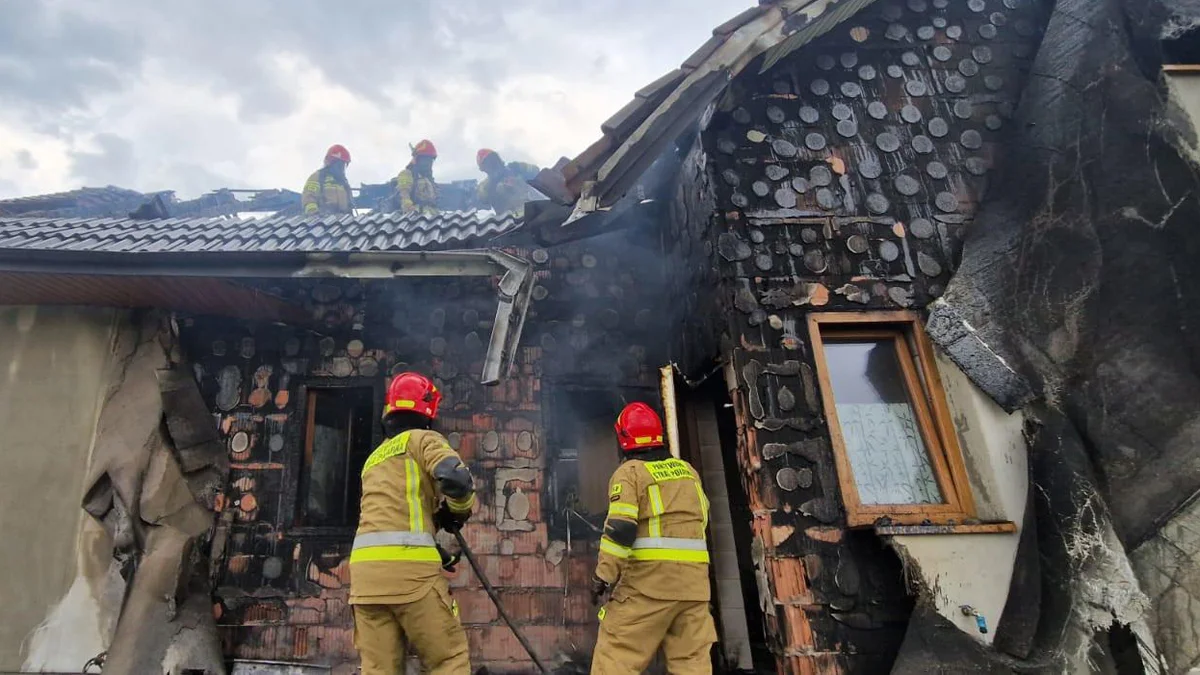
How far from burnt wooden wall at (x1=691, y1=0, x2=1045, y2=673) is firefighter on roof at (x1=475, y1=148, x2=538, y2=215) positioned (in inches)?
359

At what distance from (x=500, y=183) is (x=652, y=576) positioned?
1157 centimetres

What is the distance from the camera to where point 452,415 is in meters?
4.74

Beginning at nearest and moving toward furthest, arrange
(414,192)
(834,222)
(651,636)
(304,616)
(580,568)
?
(651,636) < (834,222) < (304,616) < (580,568) < (414,192)

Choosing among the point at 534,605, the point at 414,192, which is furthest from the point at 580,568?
the point at 414,192

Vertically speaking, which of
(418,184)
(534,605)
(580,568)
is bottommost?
(534,605)

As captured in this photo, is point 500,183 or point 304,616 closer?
point 304,616

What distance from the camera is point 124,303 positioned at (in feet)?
15.4

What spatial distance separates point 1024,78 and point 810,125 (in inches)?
71.2

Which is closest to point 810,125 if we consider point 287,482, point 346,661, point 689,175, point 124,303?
point 689,175

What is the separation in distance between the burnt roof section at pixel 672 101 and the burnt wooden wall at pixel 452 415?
1.38 metres

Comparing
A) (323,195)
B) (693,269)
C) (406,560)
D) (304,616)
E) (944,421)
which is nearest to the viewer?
(406,560)

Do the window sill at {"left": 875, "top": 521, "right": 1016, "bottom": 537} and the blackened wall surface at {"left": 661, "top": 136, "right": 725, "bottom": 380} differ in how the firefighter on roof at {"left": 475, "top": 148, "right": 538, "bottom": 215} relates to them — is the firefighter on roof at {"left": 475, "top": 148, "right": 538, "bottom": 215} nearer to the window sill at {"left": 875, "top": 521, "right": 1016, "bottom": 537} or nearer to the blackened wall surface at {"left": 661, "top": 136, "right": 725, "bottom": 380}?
the blackened wall surface at {"left": 661, "top": 136, "right": 725, "bottom": 380}

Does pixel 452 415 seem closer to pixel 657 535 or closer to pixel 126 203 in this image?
pixel 657 535

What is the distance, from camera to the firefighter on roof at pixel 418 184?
1284cm
